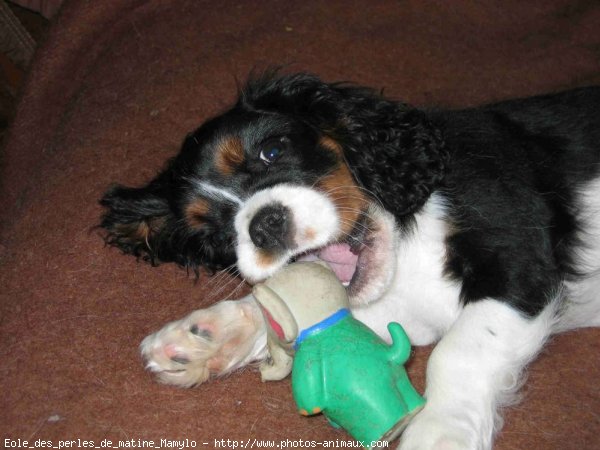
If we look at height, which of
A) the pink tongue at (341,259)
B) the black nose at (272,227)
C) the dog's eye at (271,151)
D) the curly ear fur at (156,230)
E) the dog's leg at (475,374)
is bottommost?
the dog's leg at (475,374)

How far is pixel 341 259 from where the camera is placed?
2441mm

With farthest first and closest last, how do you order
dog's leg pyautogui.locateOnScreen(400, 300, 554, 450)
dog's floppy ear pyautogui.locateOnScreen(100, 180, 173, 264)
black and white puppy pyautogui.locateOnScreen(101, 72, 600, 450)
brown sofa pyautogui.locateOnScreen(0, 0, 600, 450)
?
dog's floppy ear pyautogui.locateOnScreen(100, 180, 173, 264), brown sofa pyautogui.locateOnScreen(0, 0, 600, 450), black and white puppy pyautogui.locateOnScreen(101, 72, 600, 450), dog's leg pyautogui.locateOnScreen(400, 300, 554, 450)

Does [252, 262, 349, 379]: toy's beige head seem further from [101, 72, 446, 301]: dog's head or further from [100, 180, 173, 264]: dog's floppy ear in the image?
[100, 180, 173, 264]: dog's floppy ear

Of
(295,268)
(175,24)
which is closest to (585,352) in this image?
(295,268)

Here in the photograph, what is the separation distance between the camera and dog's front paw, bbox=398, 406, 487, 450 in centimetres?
202

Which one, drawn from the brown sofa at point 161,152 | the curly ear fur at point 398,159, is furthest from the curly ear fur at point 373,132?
the brown sofa at point 161,152

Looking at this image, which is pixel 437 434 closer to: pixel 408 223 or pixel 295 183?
pixel 408 223

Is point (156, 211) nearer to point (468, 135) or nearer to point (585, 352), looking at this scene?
point (468, 135)

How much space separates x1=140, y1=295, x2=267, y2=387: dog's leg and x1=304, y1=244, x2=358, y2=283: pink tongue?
0.34m

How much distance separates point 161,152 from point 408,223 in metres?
1.44

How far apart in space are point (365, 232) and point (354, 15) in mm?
2320

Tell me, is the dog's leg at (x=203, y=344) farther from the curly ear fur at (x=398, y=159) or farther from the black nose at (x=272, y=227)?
the curly ear fur at (x=398, y=159)

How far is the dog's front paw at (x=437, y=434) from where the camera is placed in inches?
A: 79.4

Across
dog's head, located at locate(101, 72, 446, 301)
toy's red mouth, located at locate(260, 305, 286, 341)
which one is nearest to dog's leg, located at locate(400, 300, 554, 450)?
dog's head, located at locate(101, 72, 446, 301)
